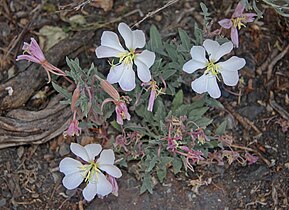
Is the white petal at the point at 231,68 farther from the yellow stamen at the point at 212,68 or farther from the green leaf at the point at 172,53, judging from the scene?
the green leaf at the point at 172,53

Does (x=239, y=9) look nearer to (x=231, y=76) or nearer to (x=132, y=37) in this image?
(x=231, y=76)

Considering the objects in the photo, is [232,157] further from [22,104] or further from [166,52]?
[22,104]

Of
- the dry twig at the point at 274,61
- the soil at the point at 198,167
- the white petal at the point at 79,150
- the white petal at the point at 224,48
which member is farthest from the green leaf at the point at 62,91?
the dry twig at the point at 274,61

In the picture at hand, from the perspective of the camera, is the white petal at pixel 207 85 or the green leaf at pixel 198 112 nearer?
the white petal at pixel 207 85

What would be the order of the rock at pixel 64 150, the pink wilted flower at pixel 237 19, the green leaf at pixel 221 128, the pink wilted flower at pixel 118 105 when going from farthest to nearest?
the rock at pixel 64 150 → the green leaf at pixel 221 128 → the pink wilted flower at pixel 237 19 → the pink wilted flower at pixel 118 105

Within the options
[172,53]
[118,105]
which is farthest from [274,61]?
[118,105]

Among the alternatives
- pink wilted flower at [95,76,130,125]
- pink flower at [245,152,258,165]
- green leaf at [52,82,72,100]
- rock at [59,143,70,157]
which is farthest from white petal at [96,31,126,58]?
pink flower at [245,152,258,165]

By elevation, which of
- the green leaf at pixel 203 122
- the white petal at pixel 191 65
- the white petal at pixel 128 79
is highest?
the white petal at pixel 128 79

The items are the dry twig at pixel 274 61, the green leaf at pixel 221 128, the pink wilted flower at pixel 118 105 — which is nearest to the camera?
the pink wilted flower at pixel 118 105
